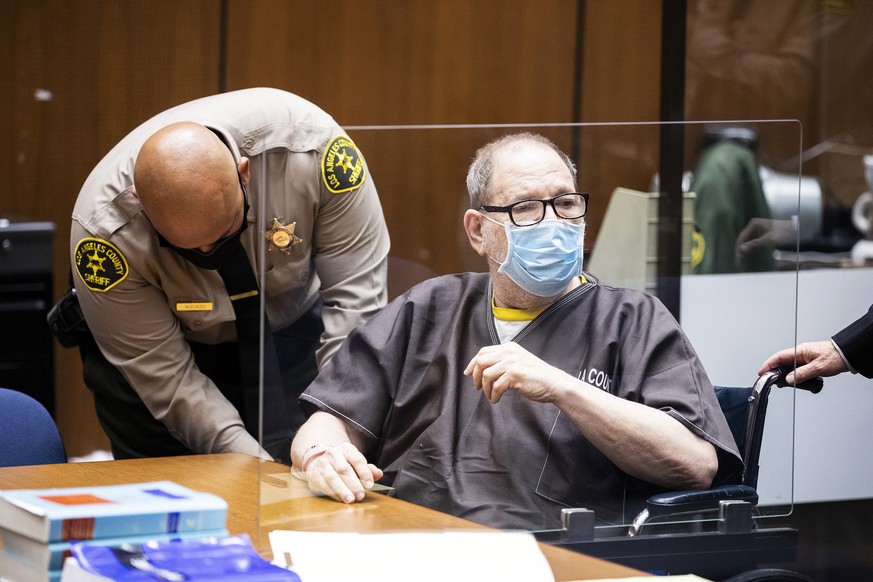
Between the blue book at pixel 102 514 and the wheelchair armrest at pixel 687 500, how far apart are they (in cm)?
74

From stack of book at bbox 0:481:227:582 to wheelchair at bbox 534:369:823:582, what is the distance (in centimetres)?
59

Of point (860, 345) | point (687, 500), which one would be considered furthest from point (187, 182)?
point (860, 345)

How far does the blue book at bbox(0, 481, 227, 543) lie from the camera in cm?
129

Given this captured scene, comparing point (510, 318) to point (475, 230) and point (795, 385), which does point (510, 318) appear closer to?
point (475, 230)

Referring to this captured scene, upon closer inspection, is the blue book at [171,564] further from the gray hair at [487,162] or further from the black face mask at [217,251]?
the black face mask at [217,251]

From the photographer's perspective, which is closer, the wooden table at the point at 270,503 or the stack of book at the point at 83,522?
the stack of book at the point at 83,522

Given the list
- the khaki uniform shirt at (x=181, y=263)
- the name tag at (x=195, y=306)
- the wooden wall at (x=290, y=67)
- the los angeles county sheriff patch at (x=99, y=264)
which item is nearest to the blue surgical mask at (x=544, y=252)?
the khaki uniform shirt at (x=181, y=263)

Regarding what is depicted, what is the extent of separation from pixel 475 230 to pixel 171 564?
0.85m

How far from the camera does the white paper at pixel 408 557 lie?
1.47 m

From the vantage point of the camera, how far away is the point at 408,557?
152cm

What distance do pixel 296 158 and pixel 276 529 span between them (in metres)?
0.70

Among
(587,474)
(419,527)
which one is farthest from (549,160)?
(419,527)

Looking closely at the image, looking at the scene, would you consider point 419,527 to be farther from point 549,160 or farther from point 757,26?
point 757,26

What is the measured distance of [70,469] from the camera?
2221mm
